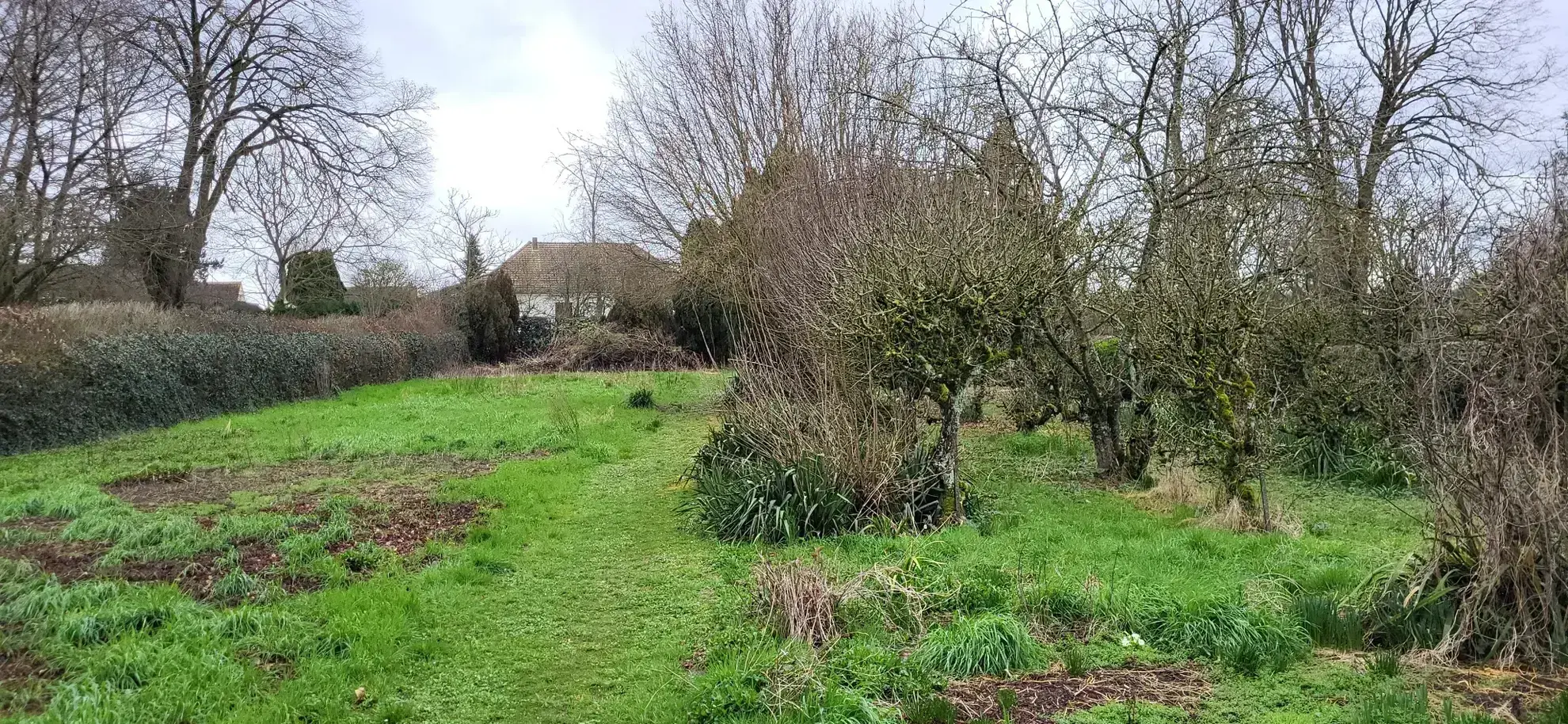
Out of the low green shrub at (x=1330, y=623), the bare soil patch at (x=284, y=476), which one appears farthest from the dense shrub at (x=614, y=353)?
the low green shrub at (x=1330, y=623)

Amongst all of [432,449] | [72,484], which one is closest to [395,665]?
[72,484]

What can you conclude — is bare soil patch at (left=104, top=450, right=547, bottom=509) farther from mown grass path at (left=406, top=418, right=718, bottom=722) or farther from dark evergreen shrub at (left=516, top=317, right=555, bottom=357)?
dark evergreen shrub at (left=516, top=317, right=555, bottom=357)

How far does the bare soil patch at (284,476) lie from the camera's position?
8.78 m

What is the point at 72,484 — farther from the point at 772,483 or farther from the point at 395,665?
the point at 772,483

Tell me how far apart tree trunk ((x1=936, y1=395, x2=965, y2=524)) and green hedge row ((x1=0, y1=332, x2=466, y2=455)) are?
12197mm

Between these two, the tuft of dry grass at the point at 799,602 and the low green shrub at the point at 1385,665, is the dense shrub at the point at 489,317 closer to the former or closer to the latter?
the tuft of dry grass at the point at 799,602

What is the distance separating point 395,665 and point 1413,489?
9352 mm

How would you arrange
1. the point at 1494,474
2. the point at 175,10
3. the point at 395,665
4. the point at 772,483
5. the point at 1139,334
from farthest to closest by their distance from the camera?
1. the point at 175,10
2. the point at 1139,334
3. the point at 772,483
4. the point at 395,665
5. the point at 1494,474

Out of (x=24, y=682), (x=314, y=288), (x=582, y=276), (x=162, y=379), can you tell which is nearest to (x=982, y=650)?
(x=24, y=682)

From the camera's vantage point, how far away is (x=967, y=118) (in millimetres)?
11133

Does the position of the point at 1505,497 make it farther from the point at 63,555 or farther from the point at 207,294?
the point at 207,294

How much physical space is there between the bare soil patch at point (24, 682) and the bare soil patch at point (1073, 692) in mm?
3904

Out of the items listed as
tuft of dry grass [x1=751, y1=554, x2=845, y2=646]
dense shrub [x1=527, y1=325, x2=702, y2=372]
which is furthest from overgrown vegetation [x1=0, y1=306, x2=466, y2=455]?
tuft of dry grass [x1=751, y1=554, x2=845, y2=646]

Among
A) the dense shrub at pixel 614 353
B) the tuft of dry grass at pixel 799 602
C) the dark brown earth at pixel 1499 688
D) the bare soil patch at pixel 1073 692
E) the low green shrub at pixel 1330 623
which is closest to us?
the dark brown earth at pixel 1499 688
